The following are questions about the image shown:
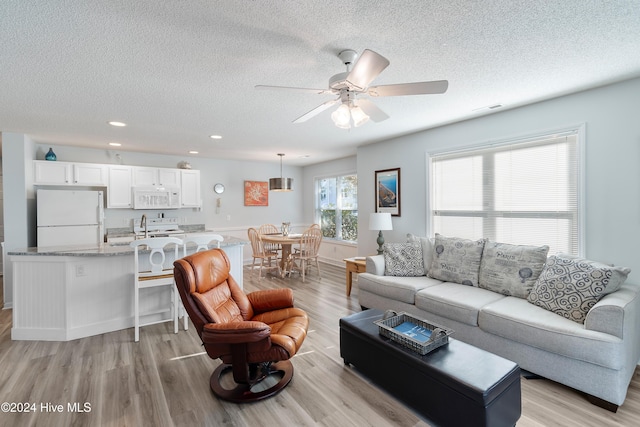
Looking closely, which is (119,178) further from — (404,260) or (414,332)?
(414,332)

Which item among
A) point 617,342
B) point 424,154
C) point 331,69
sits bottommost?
point 617,342

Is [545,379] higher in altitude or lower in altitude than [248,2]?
lower

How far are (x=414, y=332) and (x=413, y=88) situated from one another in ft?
5.56

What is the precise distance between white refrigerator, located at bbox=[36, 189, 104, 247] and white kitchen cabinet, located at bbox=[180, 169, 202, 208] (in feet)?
4.69

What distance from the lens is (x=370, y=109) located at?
2.24 metres

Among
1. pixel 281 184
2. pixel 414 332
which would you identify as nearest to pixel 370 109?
pixel 414 332

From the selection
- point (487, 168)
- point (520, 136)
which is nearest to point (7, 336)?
point (487, 168)

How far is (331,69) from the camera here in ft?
7.59

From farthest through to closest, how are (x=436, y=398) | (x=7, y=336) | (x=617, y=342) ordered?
(x=7, y=336), (x=617, y=342), (x=436, y=398)

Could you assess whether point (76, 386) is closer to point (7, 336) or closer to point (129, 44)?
point (7, 336)

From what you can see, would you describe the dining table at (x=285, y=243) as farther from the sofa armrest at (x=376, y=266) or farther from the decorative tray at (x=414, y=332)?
the decorative tray at (x=414, y=332)

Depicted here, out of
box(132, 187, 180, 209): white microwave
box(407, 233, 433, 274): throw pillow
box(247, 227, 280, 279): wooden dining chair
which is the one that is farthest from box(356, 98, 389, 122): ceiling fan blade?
box(132, 187, 180, 209): white microwave

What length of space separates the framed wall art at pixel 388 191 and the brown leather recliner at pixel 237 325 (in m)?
2.63

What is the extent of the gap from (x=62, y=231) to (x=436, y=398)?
17.6 ft
